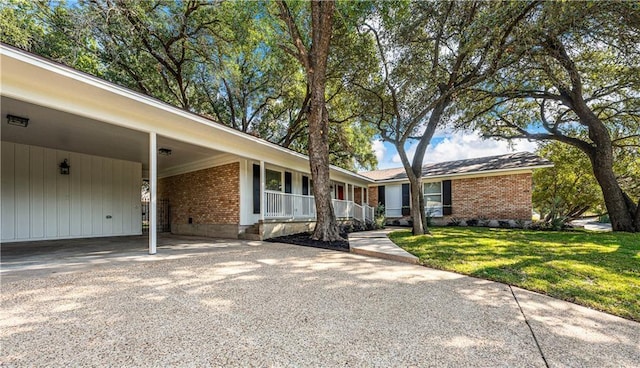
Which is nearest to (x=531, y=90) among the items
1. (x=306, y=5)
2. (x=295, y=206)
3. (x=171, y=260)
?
(x=306, y=5)

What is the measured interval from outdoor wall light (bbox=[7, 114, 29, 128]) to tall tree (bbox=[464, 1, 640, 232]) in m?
11.0

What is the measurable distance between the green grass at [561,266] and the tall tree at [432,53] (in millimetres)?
3064

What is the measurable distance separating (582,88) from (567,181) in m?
8.85

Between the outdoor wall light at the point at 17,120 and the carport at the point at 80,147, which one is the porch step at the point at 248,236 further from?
the outdoor wall light at the point at 17,120

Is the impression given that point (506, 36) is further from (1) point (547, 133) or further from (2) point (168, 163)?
(2) point (168, 163)

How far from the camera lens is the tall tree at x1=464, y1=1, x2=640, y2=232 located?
231 inches

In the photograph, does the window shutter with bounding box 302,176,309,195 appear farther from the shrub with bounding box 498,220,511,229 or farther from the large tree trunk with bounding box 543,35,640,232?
the large tree trunk with bounding box 543,35,640,232

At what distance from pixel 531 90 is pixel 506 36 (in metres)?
5.15

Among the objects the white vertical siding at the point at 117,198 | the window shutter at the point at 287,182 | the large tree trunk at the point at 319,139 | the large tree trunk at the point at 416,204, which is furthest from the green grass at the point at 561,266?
the white vertical siding at the point at 117,198

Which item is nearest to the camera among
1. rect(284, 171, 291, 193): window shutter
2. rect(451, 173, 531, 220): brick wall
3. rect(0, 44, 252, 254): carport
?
rect(0, 44, 252, 254): carport

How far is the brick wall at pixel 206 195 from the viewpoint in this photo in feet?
30.7

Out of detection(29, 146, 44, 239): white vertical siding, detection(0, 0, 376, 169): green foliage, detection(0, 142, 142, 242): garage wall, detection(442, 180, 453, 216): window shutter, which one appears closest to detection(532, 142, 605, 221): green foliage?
detection(442, 180, 453, 216): window shutter

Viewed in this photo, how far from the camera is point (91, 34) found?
9.40 metres

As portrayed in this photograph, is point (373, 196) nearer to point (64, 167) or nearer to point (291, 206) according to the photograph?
point (291, 206)
